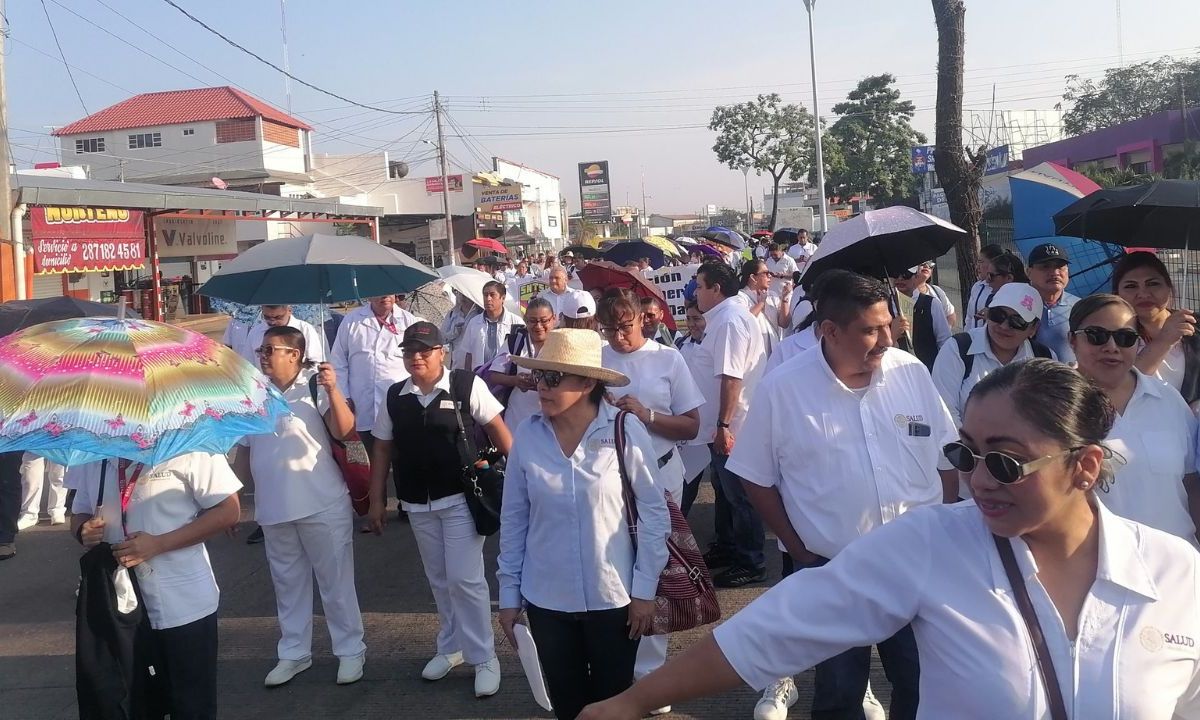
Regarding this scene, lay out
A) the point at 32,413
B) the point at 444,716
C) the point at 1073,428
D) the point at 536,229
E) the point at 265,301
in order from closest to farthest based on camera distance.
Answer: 1. the point at 1073,428
2. the point at 32,413
3. the point at 444,716
4. the point at 265,301
5. the point at 536,229

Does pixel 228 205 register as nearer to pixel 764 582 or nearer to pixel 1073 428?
pixel 764 582

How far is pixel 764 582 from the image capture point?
608 centimetres

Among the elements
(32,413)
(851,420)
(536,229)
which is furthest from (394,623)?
(536,229)

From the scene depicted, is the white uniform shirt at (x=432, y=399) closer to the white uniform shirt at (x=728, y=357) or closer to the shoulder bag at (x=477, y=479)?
the shoulder bag at (x=477, y=479)

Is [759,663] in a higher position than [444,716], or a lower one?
higher

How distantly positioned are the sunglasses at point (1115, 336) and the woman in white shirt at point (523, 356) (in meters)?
3.29

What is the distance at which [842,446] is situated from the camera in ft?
10.6

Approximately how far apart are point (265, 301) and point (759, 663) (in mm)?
3931

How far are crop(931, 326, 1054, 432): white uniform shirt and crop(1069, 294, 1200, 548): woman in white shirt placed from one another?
0.85 m

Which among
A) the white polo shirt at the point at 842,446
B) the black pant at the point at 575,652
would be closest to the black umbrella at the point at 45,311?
the black pant at the point at 575,652

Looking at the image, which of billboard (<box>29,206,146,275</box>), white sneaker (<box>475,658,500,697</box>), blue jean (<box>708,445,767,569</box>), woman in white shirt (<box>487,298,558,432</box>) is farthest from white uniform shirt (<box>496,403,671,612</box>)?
billboard (<box>29,206,146,275</box>)

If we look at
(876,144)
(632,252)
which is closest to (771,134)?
(876,144)

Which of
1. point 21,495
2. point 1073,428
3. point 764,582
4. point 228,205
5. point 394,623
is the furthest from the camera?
point 228,205

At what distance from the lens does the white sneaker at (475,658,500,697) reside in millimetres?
4695
